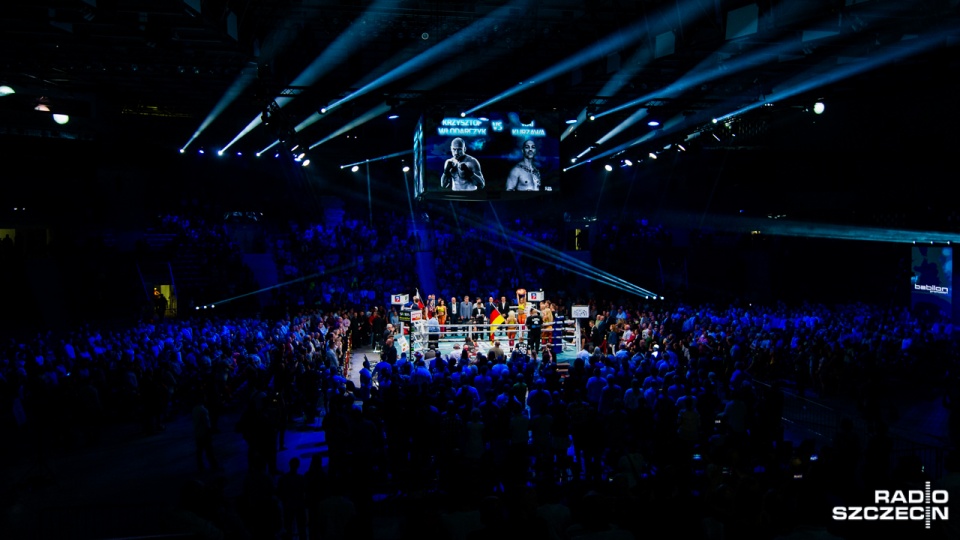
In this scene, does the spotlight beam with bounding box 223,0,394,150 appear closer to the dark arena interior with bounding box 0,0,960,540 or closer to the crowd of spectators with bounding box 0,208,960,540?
the dark arena interior with bounding box 0,0,960,540

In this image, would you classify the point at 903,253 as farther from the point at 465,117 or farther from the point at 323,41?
the point at 323,41

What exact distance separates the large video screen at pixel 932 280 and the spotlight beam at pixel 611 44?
13861 mm

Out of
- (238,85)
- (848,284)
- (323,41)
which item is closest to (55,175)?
(238,85)

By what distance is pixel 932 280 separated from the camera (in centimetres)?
2131

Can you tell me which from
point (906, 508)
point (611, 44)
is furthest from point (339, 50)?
point (906, 508)

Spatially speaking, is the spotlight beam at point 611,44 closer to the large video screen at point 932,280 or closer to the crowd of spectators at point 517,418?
the crowd of spectators at point 517,418

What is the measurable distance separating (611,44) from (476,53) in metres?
2.81

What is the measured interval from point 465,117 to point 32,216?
16.0m

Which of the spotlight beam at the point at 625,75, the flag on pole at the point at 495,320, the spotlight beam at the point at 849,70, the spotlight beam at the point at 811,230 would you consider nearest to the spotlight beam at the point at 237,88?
the spotlight beam at the point at 625,75

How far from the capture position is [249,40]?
12.1 metres

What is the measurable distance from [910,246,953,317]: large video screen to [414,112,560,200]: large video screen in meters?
12.3

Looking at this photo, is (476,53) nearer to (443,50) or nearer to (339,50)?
(443,50)

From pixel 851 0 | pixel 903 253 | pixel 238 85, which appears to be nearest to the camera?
pixel 851 0

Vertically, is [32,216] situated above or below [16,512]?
above
